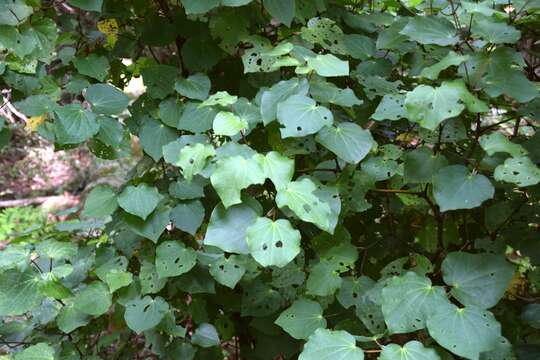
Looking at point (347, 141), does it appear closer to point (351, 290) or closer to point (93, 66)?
point (351, 290)

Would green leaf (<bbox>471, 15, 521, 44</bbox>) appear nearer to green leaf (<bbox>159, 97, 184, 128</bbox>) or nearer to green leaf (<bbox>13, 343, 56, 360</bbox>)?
green leaf (<bbox>159, 97, 184, 128</bbox>)

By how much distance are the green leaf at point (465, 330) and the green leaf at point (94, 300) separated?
1069 millimetres

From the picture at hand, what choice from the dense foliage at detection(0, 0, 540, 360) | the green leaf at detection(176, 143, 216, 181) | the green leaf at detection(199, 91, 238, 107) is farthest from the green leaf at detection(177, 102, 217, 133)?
the green leaf at detection(176, 143, 216, 181)

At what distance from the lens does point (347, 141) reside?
147 centimetres

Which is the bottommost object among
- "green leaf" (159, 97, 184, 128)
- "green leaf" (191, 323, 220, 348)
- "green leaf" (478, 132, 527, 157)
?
"green leaf" (191, 323, 220, 348)

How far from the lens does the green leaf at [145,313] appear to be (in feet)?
5.43

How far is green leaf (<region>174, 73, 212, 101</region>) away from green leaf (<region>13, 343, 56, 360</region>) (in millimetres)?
972

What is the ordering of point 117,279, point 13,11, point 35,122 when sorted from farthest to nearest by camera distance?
point 35,122 → point 117,279 → point 13,11

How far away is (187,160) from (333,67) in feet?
1.60

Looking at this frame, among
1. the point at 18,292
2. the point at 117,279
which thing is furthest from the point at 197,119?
the point at 18,292

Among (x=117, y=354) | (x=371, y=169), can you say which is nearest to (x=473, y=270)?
(x=371, y=169)

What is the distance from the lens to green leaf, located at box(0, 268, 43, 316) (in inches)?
66.2

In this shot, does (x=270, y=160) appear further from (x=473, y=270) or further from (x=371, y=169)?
(x=473, y=270)

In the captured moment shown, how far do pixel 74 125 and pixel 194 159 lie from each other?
1.62 feet
